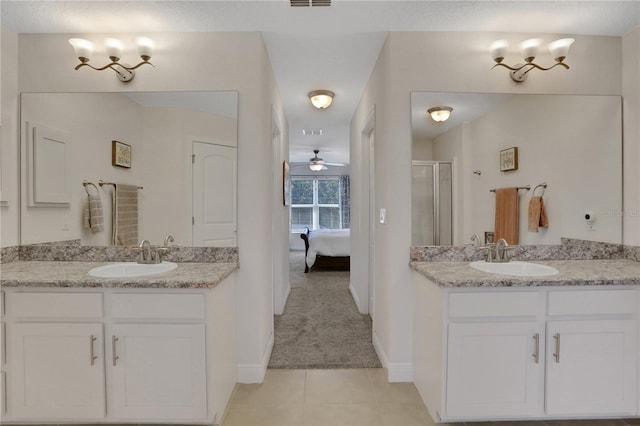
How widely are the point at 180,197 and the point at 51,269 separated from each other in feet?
2.73

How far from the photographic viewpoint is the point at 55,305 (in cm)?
165

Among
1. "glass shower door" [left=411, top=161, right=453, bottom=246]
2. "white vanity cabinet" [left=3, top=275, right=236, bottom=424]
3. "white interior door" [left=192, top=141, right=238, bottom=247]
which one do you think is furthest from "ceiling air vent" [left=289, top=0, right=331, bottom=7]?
"white vanity cabinet" [left=3, top=275, right=236, bottom=424]

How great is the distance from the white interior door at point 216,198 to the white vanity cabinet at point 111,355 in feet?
2.09

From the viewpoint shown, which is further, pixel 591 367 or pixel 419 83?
pixel 419 83

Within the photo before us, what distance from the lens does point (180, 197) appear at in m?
2.24

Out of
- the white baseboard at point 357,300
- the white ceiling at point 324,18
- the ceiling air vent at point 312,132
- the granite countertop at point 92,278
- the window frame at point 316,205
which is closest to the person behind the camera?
the granite countertop at point 92,278

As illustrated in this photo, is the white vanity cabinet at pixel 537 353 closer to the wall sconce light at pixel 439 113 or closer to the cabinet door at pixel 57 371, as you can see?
the wall sconce light at pixel 439 113

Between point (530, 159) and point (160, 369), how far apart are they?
264 cm

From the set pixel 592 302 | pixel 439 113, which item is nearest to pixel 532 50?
pixel 439 113

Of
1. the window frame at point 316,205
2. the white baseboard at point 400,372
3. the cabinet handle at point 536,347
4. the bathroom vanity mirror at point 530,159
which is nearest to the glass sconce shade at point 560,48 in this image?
the bathroom vanity mirror at point 530,159

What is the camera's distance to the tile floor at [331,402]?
1819 millimetres

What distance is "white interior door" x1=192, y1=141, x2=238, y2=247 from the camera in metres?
2.23

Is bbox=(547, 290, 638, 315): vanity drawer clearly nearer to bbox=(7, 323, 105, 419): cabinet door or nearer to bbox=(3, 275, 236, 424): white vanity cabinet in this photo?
bbox=(3, 275, 236, 424): white vanity cabinet

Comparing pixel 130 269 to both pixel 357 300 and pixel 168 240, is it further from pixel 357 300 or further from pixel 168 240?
pixel 357 300
